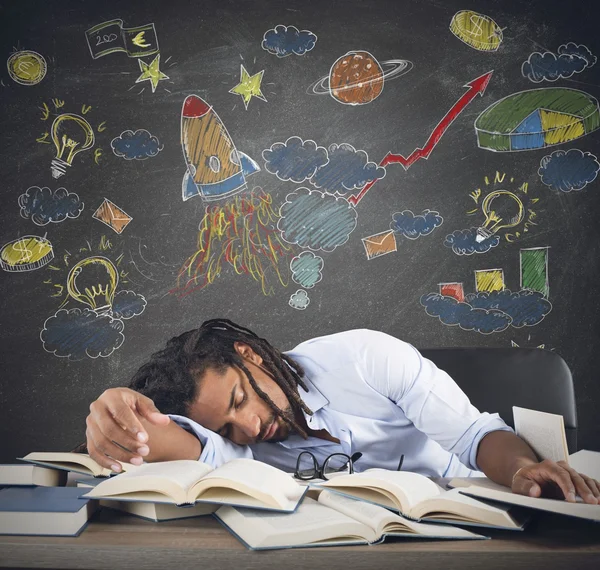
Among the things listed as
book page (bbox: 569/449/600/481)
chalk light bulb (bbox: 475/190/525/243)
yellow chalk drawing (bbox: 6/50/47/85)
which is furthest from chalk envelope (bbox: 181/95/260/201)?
book page (bbox: 569/449/600/481)

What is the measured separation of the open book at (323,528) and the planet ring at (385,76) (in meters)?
2.59

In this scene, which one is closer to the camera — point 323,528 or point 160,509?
point 323,528

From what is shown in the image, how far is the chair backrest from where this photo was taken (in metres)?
1.76

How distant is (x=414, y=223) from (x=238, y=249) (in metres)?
0.79

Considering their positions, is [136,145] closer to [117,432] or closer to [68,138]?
[68,138]

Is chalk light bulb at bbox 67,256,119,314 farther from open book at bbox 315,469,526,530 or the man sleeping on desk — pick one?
open book at bbox 315,469,526,530

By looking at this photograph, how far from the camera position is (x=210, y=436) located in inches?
55.5

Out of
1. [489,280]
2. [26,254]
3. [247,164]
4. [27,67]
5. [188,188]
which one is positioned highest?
[27,67]

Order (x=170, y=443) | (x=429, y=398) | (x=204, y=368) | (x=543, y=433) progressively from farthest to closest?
(x=204, y=368)
(x=429, y=398)
(x=170, y=443)
(x=543, y=433)

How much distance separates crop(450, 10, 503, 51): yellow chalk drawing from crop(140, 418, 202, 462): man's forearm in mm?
2440

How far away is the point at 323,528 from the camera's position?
0.75 m

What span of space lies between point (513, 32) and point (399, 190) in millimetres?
860

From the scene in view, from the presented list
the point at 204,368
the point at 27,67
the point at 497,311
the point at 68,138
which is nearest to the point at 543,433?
the point at 204,368

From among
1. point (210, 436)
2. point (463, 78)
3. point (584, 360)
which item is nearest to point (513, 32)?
point (463, 78)
